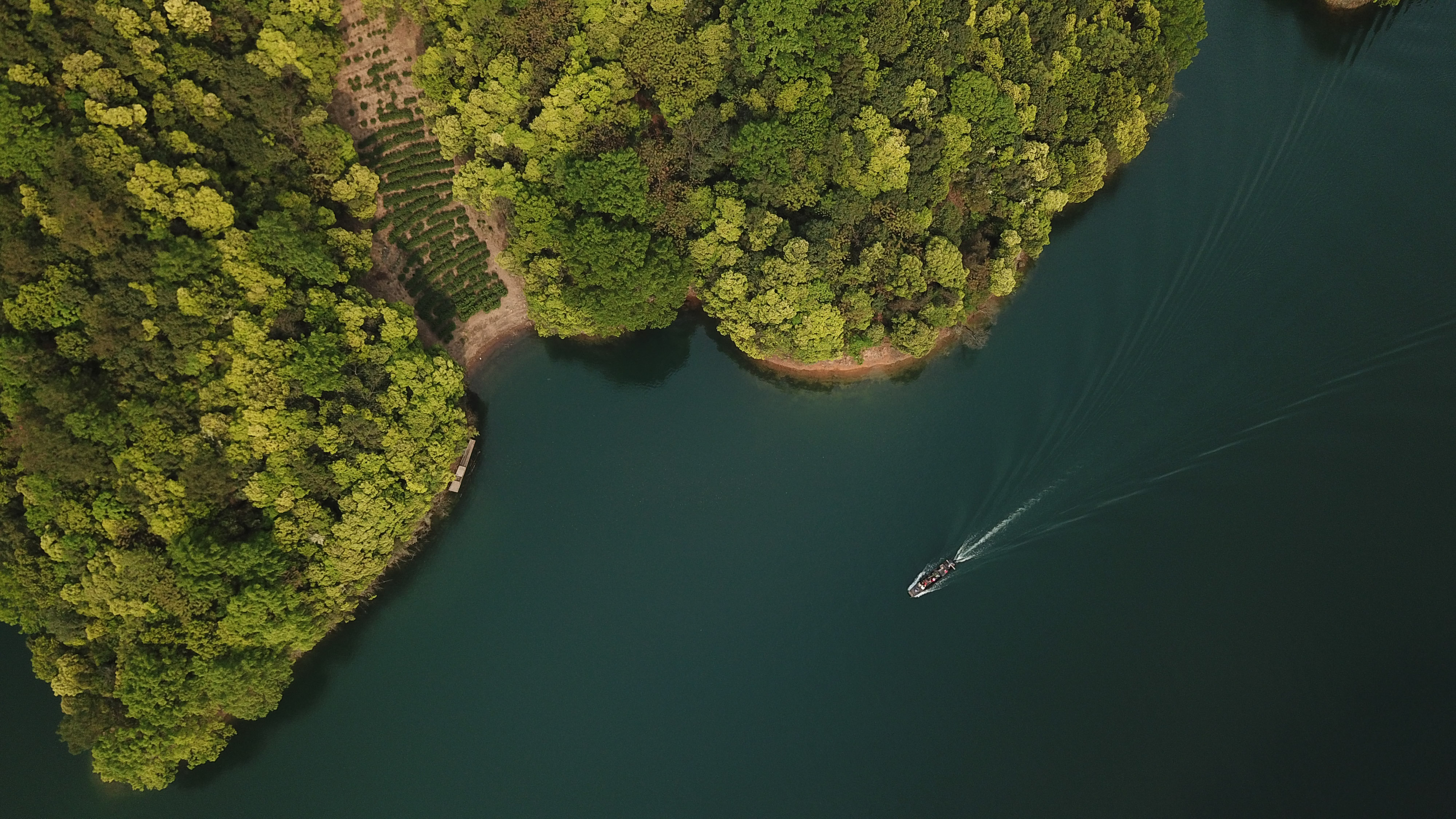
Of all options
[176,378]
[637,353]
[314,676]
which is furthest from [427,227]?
[314,676]

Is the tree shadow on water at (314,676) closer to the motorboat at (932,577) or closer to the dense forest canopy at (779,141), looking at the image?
the dense forest canopy at (779,141)

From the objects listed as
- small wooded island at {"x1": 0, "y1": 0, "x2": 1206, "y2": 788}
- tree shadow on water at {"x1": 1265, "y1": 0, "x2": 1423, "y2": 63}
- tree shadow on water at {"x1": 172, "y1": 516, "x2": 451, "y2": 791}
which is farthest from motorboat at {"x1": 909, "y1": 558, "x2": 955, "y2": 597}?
tree shadow on water at {"x1": 1265, "y1": 0, "x2": 1423, "y2": 63}

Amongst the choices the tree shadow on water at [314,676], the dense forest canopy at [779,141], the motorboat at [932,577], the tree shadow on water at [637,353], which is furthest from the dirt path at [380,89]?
the motorboat at [932,577]

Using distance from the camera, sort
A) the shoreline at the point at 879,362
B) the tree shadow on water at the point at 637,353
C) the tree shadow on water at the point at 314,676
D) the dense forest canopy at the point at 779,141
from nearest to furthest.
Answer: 1. the dense forest canopy at the point at 779,141
2. the tree shadow on water at the point at 314,676
3. the tree shadow on water at the point at 637,353
4. the shoreline at the point at 879,362

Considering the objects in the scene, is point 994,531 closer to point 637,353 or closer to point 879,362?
point 879,362

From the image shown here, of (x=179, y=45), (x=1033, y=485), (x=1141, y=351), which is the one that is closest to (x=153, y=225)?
(x=179, y=45)

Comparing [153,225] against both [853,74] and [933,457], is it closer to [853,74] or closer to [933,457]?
[853,74]
